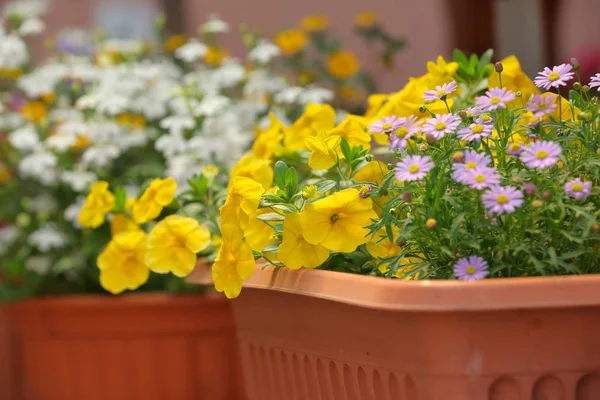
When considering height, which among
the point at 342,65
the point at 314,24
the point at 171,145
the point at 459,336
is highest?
the point at 314,24

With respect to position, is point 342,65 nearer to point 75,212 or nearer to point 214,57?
point 214,57

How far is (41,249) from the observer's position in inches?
53.1

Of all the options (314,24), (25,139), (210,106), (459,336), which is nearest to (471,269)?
(459,336)

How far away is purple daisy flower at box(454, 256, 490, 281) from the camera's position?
62 centimetres

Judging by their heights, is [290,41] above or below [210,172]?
above

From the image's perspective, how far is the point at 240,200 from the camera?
2.61 feet

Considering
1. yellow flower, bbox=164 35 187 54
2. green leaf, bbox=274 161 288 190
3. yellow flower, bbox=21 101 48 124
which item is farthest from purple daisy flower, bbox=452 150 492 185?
yellow flower, bbox=164 35 187 54

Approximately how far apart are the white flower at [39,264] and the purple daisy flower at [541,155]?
92cm

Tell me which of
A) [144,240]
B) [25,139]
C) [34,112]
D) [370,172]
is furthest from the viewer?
[34,112]

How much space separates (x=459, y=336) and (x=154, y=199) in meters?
0.45

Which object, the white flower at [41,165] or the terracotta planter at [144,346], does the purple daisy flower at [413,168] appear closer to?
the terracotta planter at [144,346]

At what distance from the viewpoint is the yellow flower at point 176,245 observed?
90 cm

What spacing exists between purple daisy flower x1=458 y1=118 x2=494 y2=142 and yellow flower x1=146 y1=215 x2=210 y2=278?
1.08 feet

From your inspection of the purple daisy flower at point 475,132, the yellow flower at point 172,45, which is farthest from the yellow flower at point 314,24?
the purple daisy flower at point 475,132
